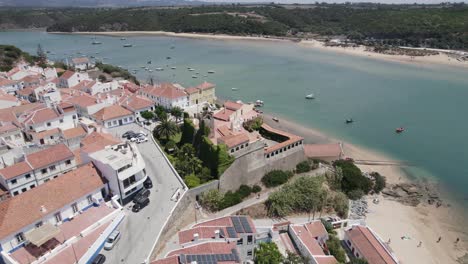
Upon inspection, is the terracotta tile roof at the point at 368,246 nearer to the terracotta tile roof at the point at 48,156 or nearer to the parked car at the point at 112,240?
the parked car at the point at 112,240

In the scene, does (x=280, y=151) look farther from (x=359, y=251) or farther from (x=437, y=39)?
(x=437, y=39)

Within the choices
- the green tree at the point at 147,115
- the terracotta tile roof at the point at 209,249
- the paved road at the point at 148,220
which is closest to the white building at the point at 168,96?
the green tree at the point at 147,115

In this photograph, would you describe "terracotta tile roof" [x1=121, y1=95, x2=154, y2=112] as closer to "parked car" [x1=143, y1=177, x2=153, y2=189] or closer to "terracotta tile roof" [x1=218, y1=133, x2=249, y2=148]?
"terracotta tile roof" [x1=218, y1=133, x2=249, y2=148]

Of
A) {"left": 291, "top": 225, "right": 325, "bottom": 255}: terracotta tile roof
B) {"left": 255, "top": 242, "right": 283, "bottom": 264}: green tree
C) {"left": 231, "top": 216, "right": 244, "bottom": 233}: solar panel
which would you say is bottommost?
{"left": 291, "top": 225, "right": 325, "bottom": 255}: terracotta tile roof

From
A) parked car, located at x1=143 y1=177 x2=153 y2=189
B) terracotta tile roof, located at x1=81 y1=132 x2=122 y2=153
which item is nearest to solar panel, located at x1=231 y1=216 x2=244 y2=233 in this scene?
parked car, located at x1=143 y1=177 x2=153 y2=189

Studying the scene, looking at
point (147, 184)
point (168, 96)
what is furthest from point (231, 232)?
point (168, 96)

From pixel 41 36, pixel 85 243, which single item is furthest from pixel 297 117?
pixel 41 36

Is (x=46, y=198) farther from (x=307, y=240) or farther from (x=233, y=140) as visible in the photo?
(x=307, y=240)
